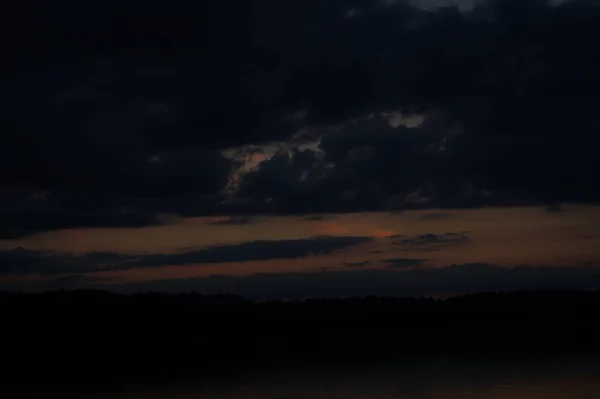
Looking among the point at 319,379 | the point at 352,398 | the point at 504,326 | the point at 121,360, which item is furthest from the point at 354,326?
the point at 352,398

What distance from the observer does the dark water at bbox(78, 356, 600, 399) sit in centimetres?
2955

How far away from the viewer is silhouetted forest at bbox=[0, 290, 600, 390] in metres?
43.1

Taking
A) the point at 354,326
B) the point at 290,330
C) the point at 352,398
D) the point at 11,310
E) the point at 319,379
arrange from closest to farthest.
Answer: the point at 352,398, the point at 319,379, the point at 11,310, the point at 290,330, the point at 354,326

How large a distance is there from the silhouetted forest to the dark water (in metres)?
4.49

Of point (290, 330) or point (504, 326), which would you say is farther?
point (504, 326)

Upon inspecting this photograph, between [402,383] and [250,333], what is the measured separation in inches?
944

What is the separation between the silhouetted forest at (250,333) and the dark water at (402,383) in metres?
4.49

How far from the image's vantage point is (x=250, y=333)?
5562 cm

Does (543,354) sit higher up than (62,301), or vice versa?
(62,301)

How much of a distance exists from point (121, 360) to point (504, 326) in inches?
1216

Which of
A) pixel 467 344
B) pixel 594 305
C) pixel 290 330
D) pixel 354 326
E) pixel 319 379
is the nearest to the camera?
pixel 319 379

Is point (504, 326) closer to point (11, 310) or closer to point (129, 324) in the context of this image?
point (129, 324)

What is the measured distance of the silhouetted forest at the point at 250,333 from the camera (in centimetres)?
4312

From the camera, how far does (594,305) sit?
223ft
